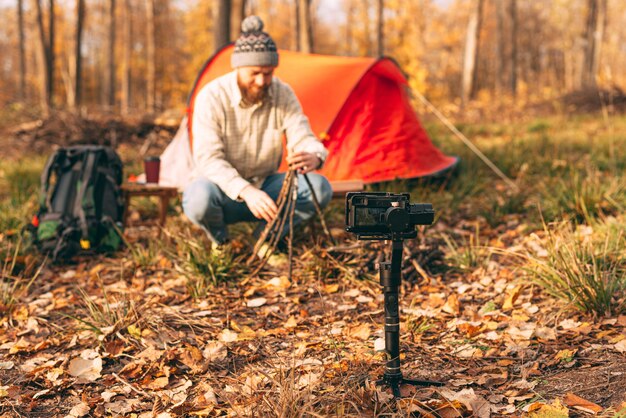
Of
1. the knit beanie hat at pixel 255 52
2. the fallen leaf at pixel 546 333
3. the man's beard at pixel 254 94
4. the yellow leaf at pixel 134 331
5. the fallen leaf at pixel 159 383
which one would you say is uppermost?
the knit beanie hat at pixel 255 52

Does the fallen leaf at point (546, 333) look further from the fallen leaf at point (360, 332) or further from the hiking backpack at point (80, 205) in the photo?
the hiking backpack at point (80, 205)

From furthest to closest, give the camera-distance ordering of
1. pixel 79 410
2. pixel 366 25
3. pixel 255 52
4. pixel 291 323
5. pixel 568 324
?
1. pixel 366 25
2. pixel 255 52
3. pixel 291 323
4. pixel 568 324
5. pixel 79 410

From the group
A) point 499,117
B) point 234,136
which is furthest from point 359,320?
point 499,117

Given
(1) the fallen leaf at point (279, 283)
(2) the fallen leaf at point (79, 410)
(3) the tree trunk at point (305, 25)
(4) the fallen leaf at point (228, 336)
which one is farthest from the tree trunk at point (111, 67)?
(2) the fallen leaf at point (79, 410)

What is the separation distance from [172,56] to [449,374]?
1212 inches

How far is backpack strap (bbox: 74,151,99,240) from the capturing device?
4.41m

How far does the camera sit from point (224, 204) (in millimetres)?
3922

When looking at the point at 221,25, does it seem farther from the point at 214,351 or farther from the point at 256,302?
the point at 214,351

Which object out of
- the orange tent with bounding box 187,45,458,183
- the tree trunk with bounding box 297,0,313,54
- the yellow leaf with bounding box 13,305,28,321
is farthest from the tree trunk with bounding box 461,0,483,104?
the yellow leaf with bounding box 13,305,28,321

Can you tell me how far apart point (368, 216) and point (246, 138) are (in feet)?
6.66

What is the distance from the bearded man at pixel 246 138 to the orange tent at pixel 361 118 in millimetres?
1523

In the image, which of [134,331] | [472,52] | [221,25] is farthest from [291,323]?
[472,52]

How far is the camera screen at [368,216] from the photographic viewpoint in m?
2.12

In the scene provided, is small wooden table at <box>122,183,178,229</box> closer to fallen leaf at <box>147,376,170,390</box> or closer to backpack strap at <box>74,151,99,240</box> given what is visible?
backpack strap at <box>74,151,99,240</box>
